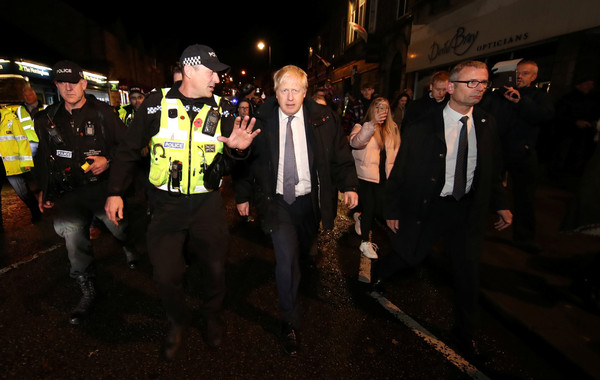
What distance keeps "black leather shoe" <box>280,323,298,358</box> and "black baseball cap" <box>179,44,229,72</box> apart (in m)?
2.18

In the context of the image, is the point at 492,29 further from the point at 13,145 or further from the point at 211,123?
the point at 13,145

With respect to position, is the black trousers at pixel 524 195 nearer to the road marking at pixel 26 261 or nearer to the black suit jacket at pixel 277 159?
the black suit jacket at pixel 277 159

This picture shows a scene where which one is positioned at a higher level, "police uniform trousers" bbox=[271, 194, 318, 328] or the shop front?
the shop front

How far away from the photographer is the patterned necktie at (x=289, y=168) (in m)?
2.71

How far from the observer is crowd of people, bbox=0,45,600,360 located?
2523mm

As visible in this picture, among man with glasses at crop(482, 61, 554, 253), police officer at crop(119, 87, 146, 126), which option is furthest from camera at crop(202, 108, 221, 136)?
police officer at crop(119, 87, 146, 126)

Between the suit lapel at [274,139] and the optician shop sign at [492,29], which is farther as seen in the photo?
the optician shop sign at [492,29]

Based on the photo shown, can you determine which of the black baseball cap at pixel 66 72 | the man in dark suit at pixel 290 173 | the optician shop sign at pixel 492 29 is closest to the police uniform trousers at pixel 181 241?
the man in dark suit at pixel 290 173

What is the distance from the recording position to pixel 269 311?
3.29 metres

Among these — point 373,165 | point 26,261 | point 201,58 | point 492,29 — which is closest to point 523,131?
Answer: point 373,165

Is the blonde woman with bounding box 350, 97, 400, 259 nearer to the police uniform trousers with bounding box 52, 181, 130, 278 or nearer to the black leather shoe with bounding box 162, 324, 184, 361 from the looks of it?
the black leather shoe with bounding box 162, 324, 184, 361

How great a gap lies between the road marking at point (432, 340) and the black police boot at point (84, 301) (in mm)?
2873

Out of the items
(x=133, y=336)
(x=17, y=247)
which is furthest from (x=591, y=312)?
(x=17, y=247)

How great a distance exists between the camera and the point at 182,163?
8.18 feet
